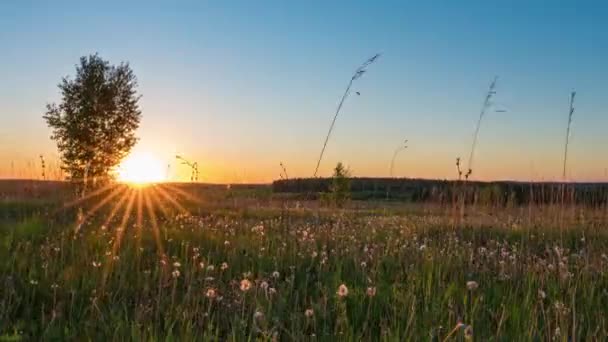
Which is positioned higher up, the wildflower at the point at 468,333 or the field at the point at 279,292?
the wildflower at the point at 468,333

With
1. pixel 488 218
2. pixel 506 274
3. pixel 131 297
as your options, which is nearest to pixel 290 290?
pixel 131 297

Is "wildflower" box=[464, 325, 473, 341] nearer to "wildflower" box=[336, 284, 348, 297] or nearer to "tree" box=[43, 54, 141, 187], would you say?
"wildflower" box=[336, 284, 348, 297]

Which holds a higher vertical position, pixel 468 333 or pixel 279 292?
pixel 468 333

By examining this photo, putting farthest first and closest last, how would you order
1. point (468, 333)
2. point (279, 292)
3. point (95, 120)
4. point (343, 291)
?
1. point (95, 120)
2. point (279, 292)
3. point (343, 291)
4. point (468, 333)

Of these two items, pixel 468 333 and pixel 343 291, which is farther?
pixel 343 291

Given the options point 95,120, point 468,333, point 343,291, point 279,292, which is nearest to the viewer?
point 468,333

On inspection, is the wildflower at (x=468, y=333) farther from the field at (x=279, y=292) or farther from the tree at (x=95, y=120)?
the tree at (x=95, y=120)

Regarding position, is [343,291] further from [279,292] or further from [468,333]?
[279,292]

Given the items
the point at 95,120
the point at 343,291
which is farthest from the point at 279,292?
the point at 95,120

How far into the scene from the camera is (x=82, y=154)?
46562 millimetres

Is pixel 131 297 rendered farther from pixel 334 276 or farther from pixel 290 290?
pixel 334 276

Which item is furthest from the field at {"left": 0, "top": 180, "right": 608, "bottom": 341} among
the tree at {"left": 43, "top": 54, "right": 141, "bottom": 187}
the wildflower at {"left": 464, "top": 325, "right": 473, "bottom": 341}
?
the tree at {"left": 43, "top": 54, "right": 141, "bottom": 187}

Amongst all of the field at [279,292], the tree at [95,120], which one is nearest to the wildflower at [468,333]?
the field at [279,292]

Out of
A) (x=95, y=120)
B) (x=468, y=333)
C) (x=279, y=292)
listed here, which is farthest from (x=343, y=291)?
(x=95, y=120)
